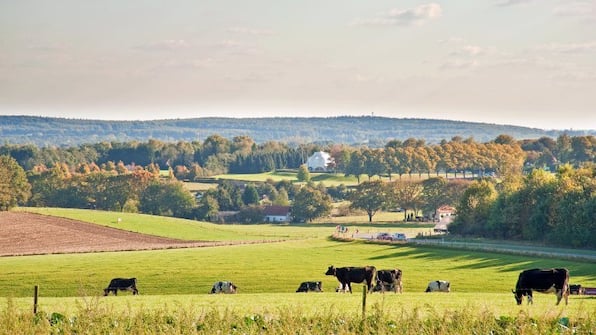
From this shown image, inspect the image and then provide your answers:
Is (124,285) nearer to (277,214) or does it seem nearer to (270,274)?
(270,274)

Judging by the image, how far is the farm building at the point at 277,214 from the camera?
436 feet

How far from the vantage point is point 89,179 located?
14225 centimetres

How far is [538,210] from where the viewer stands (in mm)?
80438

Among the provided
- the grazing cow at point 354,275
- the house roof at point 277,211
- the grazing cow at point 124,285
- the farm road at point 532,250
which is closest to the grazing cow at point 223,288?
the grazing cow at point 124,285

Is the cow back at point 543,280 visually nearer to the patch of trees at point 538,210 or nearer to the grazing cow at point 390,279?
the grazing cow at point 390,279

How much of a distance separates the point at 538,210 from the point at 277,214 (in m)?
59.1

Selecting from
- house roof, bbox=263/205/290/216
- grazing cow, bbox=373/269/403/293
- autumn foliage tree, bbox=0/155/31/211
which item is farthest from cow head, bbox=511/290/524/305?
house roof, bbox=263/205/290/216

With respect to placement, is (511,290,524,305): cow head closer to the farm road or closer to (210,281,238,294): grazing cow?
(210,281,238,294): grazing cow

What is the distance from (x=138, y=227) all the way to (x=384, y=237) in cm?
2738

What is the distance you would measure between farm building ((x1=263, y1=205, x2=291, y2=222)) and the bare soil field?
40274 mm

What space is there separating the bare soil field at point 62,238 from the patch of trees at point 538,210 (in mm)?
24582

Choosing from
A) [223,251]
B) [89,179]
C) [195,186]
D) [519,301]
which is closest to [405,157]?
[195,186]

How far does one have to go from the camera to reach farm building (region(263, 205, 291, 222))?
13300 centimetres

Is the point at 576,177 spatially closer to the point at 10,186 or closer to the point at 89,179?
the point at 10,186
